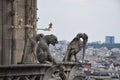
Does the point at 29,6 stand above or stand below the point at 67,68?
above

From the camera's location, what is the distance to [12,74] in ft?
53.2

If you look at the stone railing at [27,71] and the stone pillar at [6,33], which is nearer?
the stone railing at [27,71]

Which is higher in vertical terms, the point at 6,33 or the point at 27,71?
the point at 6,33

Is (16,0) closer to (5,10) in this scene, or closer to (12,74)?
(5,10)

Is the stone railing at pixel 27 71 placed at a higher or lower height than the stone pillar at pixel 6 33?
lower

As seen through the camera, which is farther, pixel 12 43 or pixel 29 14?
pixel 29 14

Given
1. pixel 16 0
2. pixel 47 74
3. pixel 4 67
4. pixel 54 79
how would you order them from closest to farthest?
1. pixel 4 67
2. pixel 47 74
3. pixel 54 79
4. pixel 16 0

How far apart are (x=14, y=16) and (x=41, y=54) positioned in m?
2.35

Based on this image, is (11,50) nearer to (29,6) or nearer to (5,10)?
(5,10)

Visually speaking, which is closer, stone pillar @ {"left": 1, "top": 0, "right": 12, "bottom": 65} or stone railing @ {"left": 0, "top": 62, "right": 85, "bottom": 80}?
stone railing @ {"left": 0, "top": 62, "right": 85, "bottom": 80}

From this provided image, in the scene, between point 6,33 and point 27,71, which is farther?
point 6,33

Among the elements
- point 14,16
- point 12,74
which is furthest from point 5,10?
point 12,74

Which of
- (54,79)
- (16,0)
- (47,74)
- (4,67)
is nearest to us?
(4,67)

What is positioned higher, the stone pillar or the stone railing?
the stone pillar
